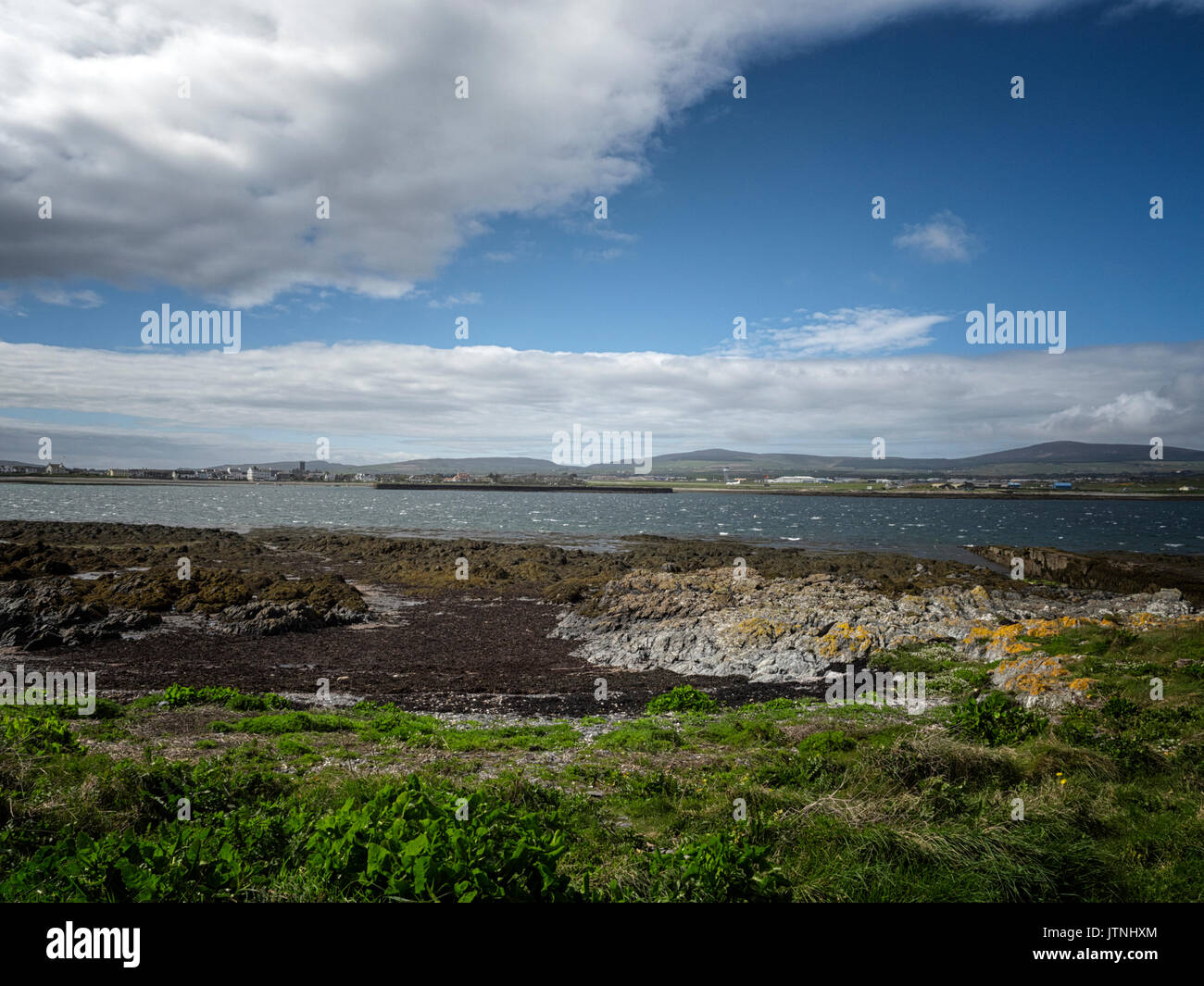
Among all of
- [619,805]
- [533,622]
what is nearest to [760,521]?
[533,622]

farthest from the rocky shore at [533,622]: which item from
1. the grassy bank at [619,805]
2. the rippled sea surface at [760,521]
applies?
the rippled sea surface at [760,521]

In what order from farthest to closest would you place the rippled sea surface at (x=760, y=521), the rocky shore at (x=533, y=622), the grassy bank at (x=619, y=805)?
the rippled sea surface at (x=760, y=521)
the rocky shore at (x=533, y=622)
the grassy bank at (x=619, y=805)

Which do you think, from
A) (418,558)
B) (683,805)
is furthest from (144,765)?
(418,558)

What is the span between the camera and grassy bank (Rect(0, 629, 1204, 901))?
5102 millimetres

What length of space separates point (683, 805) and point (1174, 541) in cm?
8723

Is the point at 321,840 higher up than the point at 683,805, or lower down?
higher up

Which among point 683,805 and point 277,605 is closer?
point 683,805

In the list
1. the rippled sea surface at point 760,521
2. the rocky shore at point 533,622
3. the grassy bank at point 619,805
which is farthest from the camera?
the rippled sea surface at point 760,521

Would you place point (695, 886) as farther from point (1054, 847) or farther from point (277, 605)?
point (277, 605)

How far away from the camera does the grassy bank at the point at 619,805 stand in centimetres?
510

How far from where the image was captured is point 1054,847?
20.3ft

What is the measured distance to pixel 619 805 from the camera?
8477mm

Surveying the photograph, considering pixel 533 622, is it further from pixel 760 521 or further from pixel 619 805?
pixel 760 521

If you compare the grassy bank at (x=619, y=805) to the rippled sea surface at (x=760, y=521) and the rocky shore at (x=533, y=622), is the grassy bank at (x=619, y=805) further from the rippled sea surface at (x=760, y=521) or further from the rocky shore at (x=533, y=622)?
the rippled sea surface at (x=760, y=521)
